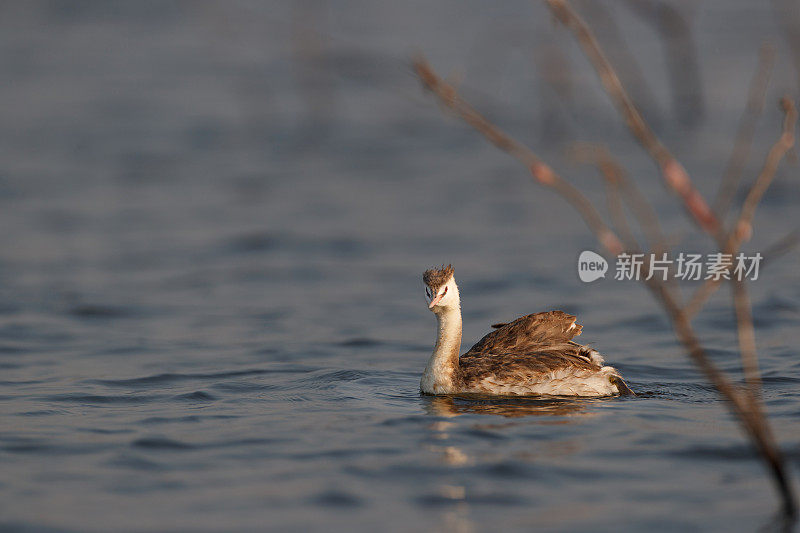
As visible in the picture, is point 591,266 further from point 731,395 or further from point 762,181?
point 762,181

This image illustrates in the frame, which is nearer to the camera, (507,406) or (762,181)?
(762,181)

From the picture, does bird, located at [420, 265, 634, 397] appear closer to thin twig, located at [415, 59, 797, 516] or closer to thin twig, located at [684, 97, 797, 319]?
thin twig, located at [415, 59, 797, 516]

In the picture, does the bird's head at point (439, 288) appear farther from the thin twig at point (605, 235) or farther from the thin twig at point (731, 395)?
the thin twig at point (731, 395)

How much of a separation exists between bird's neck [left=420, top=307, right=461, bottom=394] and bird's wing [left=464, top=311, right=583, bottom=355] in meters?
0.44

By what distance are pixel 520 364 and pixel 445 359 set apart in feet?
2.02

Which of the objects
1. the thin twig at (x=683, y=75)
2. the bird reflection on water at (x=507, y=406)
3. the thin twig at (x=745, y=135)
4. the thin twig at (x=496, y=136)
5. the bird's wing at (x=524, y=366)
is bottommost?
the bird reflection on water at (x=507, y=406)

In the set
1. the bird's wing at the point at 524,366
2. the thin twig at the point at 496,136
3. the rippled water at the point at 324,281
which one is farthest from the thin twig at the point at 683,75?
the thin twig at the point at 496,136

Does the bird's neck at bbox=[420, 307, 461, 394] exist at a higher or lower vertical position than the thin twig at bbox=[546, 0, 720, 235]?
lower

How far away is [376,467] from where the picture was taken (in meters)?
7.79

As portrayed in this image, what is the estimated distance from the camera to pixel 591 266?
15.5 meters

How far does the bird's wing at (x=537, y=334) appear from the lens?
10.1 meters

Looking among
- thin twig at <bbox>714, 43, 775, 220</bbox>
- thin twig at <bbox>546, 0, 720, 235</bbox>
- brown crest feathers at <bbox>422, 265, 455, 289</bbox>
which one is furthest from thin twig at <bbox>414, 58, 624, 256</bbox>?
brown crest feathers at <bbox>422, 265, 455, 289</bbox>

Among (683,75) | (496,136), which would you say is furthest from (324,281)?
(683,75)

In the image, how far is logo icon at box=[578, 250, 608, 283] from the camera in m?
14.9
